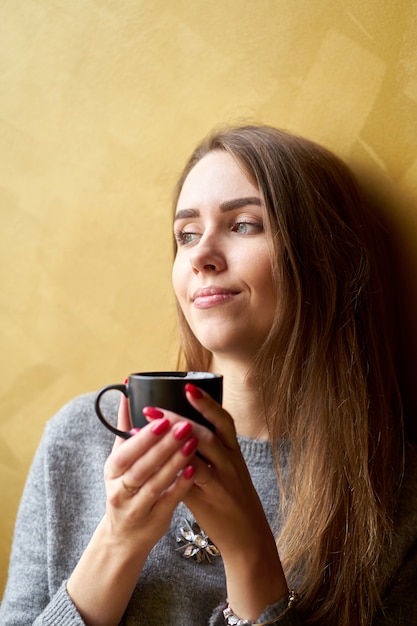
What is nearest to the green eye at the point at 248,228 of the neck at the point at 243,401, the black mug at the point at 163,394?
the neck at the point at 243,401

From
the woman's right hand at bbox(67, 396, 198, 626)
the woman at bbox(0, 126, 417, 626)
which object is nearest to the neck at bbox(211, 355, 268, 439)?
the woman at bbox(0, 126, 417, 626)

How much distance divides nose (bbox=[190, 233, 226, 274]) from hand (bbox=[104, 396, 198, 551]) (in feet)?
1.27

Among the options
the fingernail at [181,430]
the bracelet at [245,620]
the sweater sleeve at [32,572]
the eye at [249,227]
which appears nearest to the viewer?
the fingernail at [181,430]

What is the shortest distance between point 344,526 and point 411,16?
1.01 meters

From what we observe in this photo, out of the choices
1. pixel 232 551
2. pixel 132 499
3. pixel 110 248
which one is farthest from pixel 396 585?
pixel 110 248

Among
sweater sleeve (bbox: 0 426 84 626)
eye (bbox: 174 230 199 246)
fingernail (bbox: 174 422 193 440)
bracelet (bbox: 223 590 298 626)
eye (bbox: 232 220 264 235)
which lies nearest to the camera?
fingernail (bbox: 174 422 193 440)

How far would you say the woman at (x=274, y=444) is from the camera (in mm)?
1106

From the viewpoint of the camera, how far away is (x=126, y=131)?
154cm

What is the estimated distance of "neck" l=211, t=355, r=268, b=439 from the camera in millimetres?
1313

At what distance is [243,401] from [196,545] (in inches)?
11.9

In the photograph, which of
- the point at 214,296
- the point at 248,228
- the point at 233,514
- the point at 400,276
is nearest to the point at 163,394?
the point at 233,514

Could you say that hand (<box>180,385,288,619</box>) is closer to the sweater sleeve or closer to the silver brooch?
the silver brooch

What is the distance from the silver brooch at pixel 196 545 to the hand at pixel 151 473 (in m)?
0.29

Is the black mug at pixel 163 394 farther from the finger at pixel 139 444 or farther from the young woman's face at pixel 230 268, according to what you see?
the young woman's face at pixel 230 268
